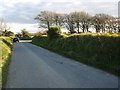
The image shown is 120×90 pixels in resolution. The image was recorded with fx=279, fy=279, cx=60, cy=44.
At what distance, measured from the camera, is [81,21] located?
8238 cm

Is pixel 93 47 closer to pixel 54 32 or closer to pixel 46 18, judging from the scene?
pixel 54 32

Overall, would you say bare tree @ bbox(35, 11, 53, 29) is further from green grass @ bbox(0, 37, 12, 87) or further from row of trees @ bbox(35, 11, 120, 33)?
green grass @ bbox(0, 37, 12, 87)

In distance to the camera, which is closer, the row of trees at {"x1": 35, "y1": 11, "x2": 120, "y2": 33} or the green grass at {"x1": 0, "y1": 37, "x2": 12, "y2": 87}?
the green grass at {"x1": 0, "y1": 37, "x2": 12, "y2": 87}

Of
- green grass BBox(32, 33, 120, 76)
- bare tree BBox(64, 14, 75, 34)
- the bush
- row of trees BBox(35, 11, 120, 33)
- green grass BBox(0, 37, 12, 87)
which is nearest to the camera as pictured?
green grass BBox(0, 37, 12, 87)

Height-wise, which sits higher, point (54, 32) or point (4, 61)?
point (54, 32)

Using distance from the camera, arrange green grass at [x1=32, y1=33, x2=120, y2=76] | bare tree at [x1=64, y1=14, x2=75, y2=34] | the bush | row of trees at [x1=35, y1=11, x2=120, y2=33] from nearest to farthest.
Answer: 1. green grass at [x1=32, y1=33, x2=120, y2=76]
2. the bush
3. row of trees at [x1=35, y1=11, x2=120, y2=33]
4. bare tree at [x1=64, y1=14, x2=75, y2=34]

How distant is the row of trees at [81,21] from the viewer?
6745 centimetres

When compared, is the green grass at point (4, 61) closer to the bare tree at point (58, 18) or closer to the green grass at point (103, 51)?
the green grass at point (103, 51)

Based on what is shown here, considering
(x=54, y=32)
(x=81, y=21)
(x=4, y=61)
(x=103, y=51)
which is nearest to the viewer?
(x=103, y=51)

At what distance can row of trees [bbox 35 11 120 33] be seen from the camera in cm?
6745

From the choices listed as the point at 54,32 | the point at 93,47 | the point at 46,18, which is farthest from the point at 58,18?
the point at 93,47

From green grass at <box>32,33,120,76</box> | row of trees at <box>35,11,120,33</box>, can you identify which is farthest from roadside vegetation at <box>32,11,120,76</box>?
row of trees at <box>35,11,120,33</box>

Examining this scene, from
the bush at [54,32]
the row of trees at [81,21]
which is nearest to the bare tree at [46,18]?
the row of trees at [81,21]

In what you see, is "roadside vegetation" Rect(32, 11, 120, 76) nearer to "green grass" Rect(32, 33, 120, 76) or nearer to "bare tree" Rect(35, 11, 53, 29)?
"green grass" Rect(32, 33, 120, 76)
